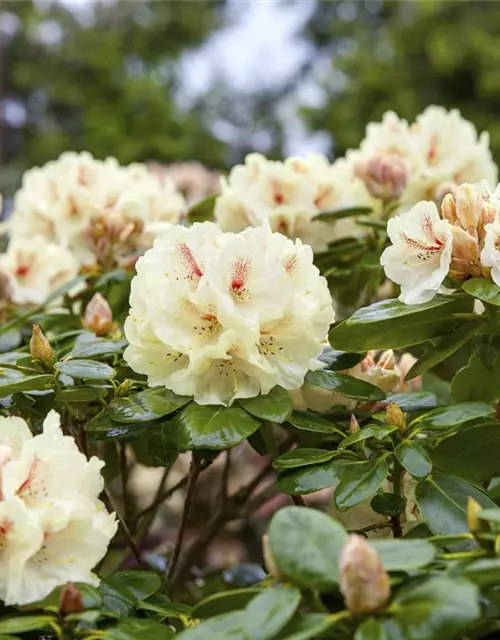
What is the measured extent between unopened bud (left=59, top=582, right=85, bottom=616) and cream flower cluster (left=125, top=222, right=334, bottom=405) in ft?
0.74

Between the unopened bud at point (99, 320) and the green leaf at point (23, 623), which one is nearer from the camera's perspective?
the green leaf at point (23, 623)

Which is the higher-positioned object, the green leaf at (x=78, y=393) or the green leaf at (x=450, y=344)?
the green leaf at (x=78, y=393)

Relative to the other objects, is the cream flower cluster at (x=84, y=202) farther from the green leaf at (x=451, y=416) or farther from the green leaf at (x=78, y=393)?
the green leaf at (x=451, y=416)

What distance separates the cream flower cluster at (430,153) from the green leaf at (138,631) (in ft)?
2.85

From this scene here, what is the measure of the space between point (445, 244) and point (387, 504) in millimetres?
245

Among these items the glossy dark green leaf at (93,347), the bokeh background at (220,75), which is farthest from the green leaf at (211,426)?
the bokeh background at (220,75)

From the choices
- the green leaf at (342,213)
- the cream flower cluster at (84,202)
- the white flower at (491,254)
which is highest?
the cream flower cluster at (84,202)

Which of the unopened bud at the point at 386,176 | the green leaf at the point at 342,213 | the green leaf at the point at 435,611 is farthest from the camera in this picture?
the unopened bud at the point at 386,176

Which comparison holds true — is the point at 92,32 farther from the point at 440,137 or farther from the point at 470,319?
the point at 470,319

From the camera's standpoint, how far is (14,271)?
137 centimetres

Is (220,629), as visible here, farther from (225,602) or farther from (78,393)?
(78,393)

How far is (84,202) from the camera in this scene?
1382 mm

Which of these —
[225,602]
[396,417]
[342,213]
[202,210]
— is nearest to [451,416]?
[396,417]

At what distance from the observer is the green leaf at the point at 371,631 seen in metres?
0.47
